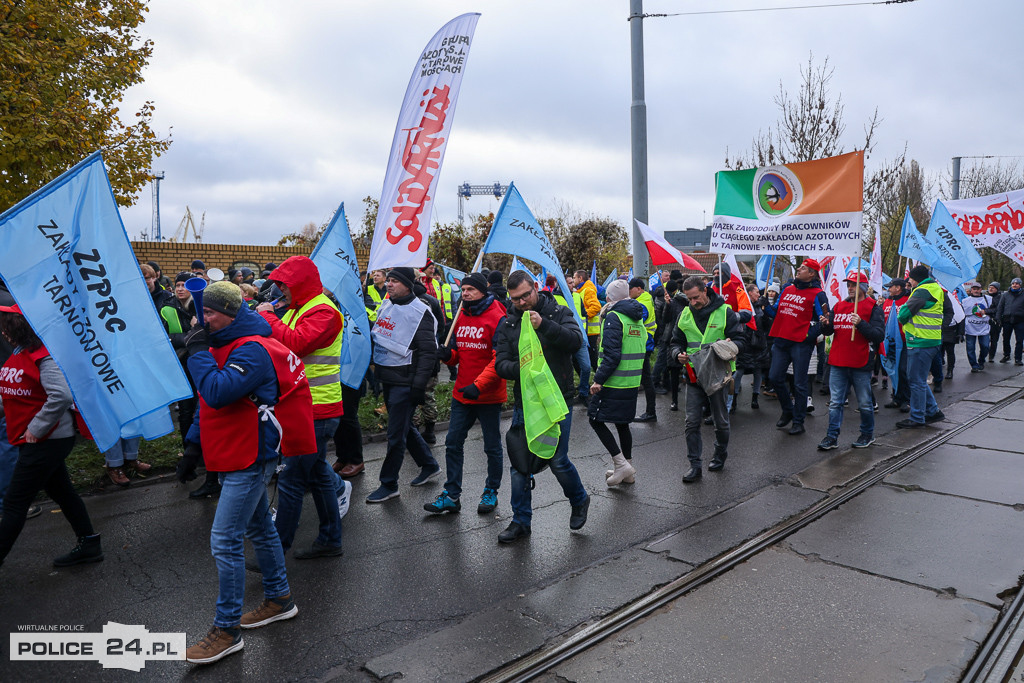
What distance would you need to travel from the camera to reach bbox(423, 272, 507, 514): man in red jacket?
573 centimetres

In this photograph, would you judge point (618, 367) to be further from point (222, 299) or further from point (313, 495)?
point (222, 299)

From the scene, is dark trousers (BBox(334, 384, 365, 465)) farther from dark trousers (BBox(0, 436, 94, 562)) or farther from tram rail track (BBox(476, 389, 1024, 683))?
tram rail track (BBox(476, 389, 1024, 683))

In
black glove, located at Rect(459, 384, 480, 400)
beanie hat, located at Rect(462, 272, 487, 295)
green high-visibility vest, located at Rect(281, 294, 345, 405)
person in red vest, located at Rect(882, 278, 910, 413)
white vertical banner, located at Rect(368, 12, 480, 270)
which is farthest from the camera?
person in red vest, located at Rect(882, 278, 910, 413)

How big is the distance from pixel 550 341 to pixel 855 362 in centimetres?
430

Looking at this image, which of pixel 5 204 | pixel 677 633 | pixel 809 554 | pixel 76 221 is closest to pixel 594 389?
pixel 809 554

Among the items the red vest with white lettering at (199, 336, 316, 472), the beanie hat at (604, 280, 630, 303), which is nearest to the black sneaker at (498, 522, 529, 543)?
the red vest with white lettering at (199, 336, 316, 472)

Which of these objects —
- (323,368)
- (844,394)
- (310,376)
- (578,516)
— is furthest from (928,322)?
(310,376)

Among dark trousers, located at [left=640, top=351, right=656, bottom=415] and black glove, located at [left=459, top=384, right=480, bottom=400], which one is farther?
dark trousers, located at [left=640, top=351, right=656, bottom=415]

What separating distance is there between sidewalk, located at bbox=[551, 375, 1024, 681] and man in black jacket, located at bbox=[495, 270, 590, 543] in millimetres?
782

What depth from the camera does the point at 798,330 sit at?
8.62m

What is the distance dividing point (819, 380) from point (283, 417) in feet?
38.3

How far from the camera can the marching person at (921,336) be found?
8617mm

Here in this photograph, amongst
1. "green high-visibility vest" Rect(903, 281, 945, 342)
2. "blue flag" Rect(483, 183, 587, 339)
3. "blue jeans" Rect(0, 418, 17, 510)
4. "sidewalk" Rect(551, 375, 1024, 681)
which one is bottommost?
"sidewalk" Rect(551, 375, 1024, 681)

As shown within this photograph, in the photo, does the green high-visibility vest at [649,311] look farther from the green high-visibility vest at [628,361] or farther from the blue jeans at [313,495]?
the blue jeans at [313,495]
